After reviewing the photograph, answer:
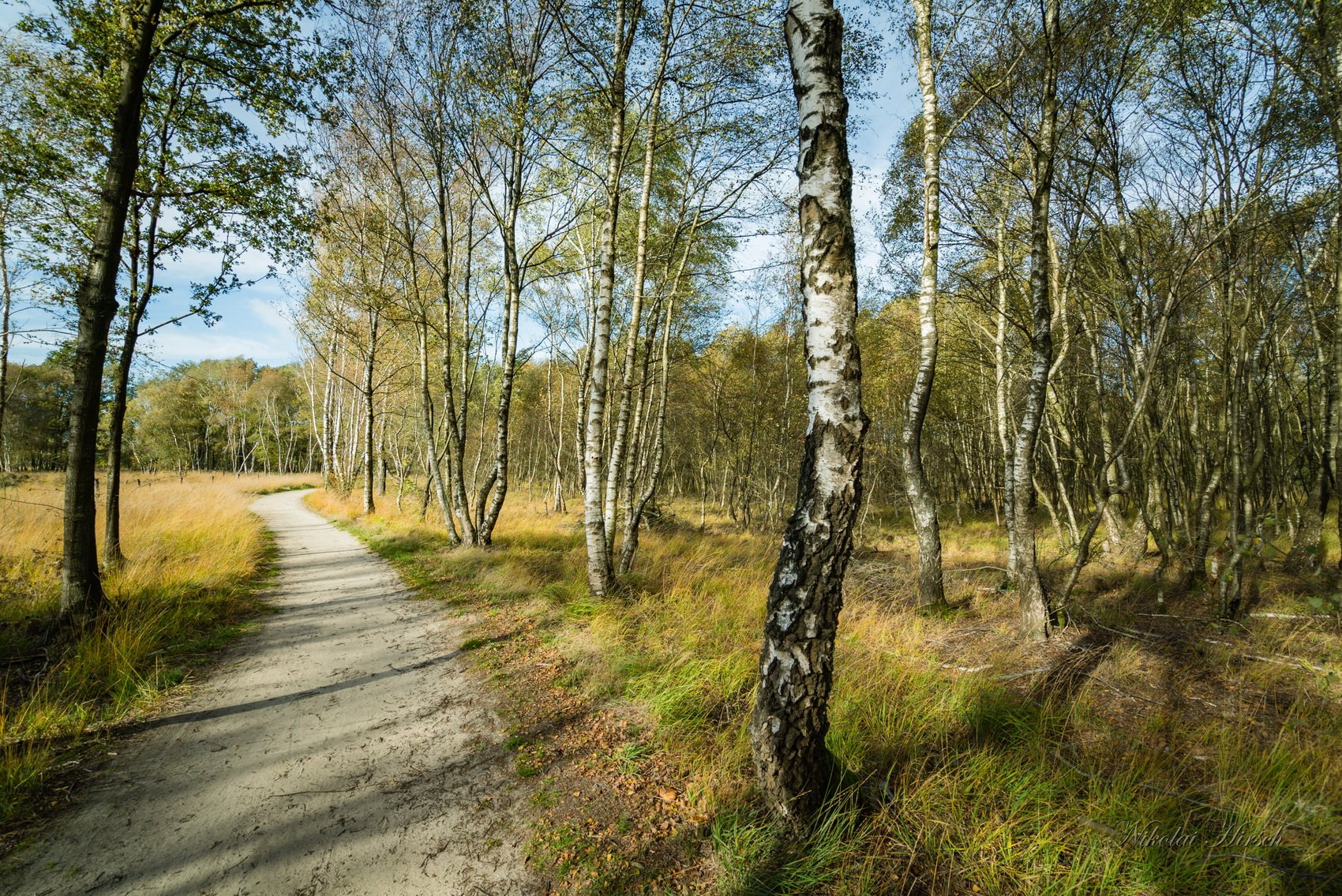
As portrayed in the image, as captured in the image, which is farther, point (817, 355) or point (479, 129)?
point (479, 129)

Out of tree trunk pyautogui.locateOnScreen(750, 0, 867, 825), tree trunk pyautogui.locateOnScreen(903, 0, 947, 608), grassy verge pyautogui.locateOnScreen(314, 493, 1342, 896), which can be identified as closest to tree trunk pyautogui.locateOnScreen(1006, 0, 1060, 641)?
grassy verge pyautogui.locateOnScreen(314, 493, 1342, 896)

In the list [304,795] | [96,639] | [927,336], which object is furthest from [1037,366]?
[96,639]

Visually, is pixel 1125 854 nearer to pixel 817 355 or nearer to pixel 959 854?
pixel 959 854

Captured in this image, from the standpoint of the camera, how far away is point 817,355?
2477 millimetres

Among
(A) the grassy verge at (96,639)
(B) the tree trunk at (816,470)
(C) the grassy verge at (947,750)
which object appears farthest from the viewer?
(A) the grassy verge at (96,639)

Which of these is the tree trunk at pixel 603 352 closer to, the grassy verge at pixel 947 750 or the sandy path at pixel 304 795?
the grassy verge at pixel 947 750

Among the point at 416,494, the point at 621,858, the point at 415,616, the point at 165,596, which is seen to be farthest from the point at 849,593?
the point at 416,494

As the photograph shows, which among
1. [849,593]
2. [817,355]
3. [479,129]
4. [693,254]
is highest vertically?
[479,129]

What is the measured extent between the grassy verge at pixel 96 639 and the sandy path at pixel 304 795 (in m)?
0.29

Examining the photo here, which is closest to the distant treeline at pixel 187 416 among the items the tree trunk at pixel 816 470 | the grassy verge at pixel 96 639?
the grassy verge at pixel 96 639

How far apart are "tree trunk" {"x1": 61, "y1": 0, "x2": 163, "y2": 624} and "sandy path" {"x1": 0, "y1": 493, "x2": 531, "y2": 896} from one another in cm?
153

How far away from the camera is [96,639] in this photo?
4199 mm

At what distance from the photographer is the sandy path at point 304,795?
7.53 feet

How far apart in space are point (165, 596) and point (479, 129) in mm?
9028
